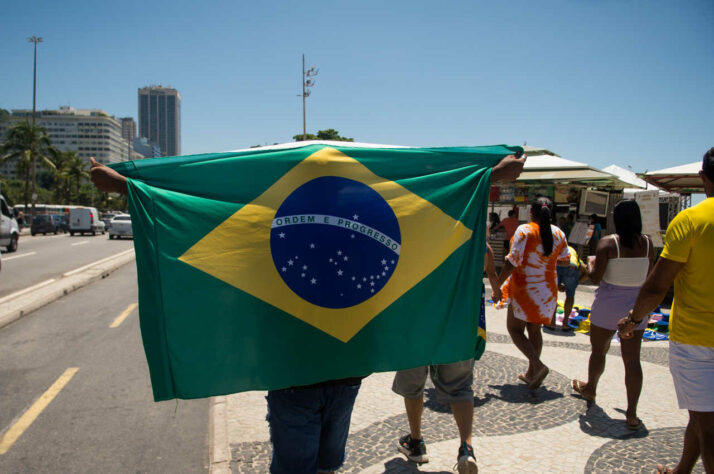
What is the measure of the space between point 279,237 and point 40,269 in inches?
611

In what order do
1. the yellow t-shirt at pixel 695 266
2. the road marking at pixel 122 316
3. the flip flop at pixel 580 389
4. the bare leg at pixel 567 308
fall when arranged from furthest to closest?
1. the road marking at pixel 122 316
2. the bare leg at pixel 567 308
3. the flip flop at pixel 580 389
4. the yellow t-shirt at pixel 695 266

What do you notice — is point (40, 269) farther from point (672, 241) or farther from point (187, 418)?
point (672, 241)

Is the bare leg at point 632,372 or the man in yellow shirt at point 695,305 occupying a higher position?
the man in yellow shirt at point 695,305

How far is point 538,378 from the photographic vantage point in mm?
4613

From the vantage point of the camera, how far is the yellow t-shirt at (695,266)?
2.69 m

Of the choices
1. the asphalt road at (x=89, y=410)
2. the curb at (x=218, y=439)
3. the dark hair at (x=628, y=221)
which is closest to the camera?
the curb at (x=218, y=439)

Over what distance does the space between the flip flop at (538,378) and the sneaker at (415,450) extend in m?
1.73

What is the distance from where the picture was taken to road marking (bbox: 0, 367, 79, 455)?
377 centimetres

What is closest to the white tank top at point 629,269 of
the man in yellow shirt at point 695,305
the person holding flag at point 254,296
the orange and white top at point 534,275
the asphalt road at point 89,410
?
the orange and white top at point 534,275

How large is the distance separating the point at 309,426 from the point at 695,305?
234cm

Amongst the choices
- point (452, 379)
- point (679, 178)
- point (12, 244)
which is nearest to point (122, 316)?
point (452, 379)

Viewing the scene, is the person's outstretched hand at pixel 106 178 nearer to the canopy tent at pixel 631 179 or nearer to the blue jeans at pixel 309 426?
the blue jeans at pixel 309 426

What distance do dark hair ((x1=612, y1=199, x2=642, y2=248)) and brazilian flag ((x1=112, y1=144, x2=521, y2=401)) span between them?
2563 millimetres

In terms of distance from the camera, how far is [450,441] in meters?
3.69
